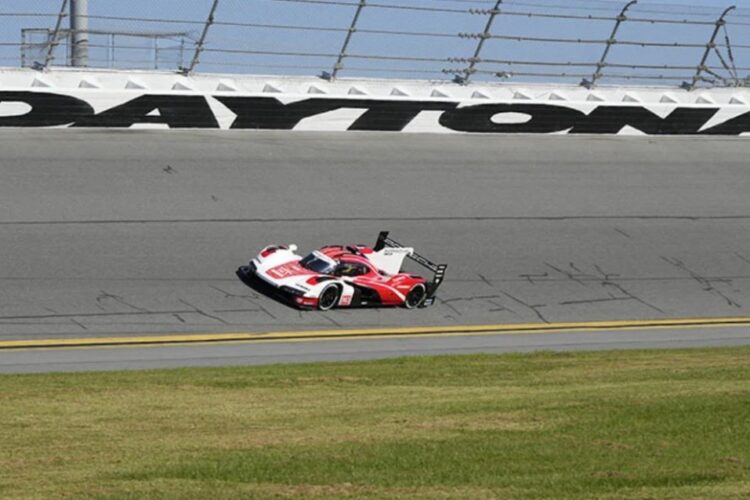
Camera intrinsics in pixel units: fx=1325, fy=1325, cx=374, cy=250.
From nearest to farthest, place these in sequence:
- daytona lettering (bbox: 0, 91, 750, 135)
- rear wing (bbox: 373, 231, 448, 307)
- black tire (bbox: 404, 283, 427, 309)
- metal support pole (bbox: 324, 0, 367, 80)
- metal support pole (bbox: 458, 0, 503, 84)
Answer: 1. black tire (bbox: 404, 283, 427, 309)
2. rear wing (bbox: 373, 231, 448, 307)
3. daytona lettering (bbox: 0, 91, 750, 135)
4. metal support pole (bbox: 324, 0, 367, 80)
5. metal support pole (bbox: 458, 0, 503, 84)

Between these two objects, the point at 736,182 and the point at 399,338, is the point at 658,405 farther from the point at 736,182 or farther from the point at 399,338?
the point at 736,182

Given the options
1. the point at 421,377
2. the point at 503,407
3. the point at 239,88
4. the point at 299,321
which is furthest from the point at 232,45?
the point at 503,407

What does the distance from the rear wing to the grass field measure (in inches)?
256

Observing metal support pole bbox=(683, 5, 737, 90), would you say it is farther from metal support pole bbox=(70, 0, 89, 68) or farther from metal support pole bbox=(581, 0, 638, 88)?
metal support pole bbox=(70, 0, 89, 68)

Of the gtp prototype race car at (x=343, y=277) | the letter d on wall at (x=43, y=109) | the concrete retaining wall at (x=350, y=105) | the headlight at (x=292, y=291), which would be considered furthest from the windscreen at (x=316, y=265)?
the letter d on wall at (x=43, y=109)

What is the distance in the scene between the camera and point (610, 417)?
35.0 feet

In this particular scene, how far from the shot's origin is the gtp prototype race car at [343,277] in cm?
2033

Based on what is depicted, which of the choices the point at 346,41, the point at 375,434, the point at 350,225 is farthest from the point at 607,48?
the point at 375,434

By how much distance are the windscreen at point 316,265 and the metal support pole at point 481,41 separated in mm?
13292

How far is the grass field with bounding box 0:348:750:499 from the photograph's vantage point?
785 centimetres

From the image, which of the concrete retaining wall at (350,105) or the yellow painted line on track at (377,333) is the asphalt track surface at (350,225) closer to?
the yellow painted line on track at (377,333)

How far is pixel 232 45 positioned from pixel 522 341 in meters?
12.8

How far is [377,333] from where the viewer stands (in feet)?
64.4

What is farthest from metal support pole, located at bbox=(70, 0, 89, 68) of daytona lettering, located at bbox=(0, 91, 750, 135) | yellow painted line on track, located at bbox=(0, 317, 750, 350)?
yellow painted line on track, located at bbox=(0, 317, 750, 350)
